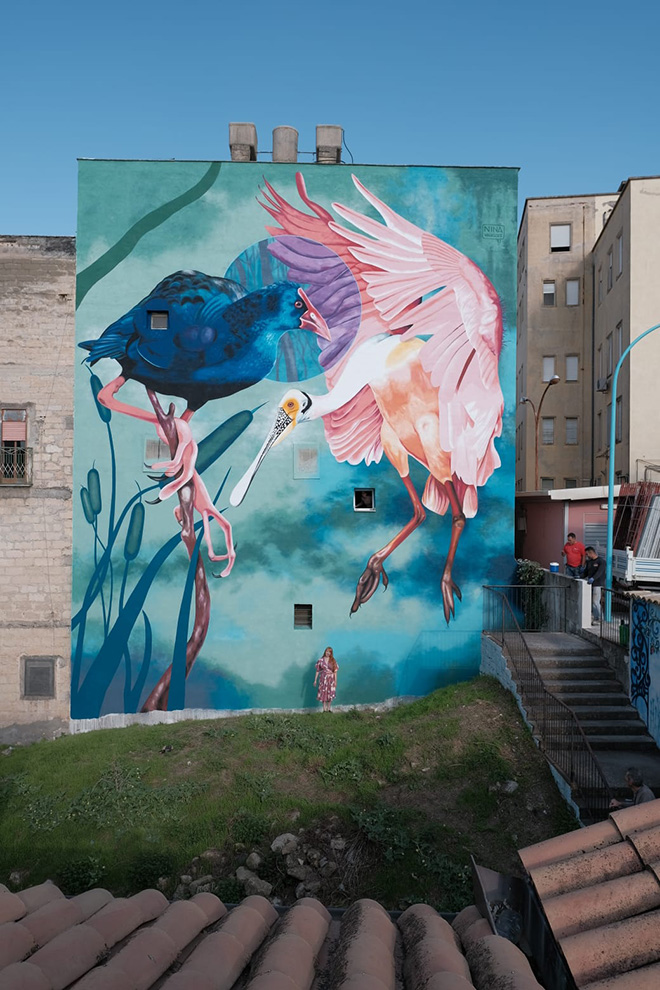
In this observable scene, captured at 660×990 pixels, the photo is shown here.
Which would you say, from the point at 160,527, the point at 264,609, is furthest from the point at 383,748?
the point at 160,527

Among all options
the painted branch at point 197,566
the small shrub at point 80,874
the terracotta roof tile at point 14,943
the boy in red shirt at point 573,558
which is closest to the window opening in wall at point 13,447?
the painted branch at point 197,566

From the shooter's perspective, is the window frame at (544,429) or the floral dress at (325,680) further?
the window frame at (544,429)

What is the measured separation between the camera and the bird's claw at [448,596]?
1831cm

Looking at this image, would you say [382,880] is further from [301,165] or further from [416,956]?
[301,165]

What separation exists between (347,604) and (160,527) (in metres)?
4.91

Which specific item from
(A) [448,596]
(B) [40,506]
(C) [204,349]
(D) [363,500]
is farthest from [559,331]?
(B) [40,506]

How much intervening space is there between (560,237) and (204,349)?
24.2 m

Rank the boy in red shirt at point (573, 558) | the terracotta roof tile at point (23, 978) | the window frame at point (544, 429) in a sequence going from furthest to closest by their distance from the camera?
1. the window frame at point (544, 429)
2. the boy in red shirt at point (573, 558)
3. the terracotta roof tile at point (23, 978)

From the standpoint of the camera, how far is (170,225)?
60.2ft

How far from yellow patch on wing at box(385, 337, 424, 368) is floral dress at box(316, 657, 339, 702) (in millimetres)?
7305

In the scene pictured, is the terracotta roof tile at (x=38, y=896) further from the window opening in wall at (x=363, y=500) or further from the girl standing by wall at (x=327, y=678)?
the window opening in wall at (x=363, y=500)

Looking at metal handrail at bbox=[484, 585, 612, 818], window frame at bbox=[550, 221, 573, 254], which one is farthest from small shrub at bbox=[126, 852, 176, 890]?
window frame at bbox=[550, 221, 573, 254]

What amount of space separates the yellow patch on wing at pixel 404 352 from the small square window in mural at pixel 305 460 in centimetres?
273

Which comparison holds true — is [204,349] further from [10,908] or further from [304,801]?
[10,908]
